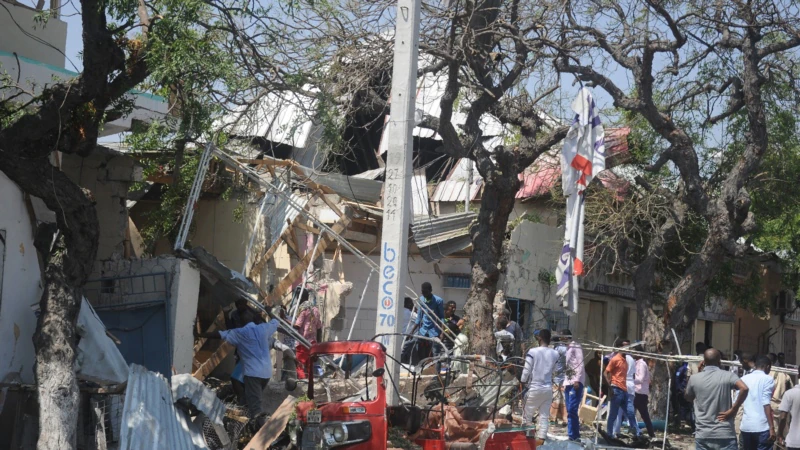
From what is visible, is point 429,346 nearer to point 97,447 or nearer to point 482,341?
point 482,341

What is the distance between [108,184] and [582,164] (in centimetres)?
722

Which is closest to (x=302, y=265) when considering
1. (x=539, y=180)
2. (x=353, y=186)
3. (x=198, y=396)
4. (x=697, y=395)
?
(x=353, y=186)

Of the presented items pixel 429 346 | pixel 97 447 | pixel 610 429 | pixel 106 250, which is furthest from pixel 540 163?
pixel 97 447

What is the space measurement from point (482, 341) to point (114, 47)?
24.8 feet

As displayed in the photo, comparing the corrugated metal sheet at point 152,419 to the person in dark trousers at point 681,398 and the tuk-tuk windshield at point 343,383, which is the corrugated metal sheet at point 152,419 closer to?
the tuk-tuk windshield at point 343,383

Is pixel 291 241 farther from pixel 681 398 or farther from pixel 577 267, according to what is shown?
pixel 681 398

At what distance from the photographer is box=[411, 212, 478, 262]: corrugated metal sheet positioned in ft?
54.0

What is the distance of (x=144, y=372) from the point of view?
988cm

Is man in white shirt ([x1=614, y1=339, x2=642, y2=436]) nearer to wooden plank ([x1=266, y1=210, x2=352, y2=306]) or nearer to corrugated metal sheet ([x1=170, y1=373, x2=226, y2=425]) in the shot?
wooden plank ([x1=266, y1=210, x2=352, y2=306])

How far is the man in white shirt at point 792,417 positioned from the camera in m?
10.0

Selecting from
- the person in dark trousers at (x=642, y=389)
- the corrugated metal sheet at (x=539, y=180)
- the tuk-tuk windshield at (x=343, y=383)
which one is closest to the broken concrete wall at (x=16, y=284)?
the tuk-tuk windshield at (x=343, y=383)

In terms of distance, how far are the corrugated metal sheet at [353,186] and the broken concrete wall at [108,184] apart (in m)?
3.35

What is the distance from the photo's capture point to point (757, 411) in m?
10.4

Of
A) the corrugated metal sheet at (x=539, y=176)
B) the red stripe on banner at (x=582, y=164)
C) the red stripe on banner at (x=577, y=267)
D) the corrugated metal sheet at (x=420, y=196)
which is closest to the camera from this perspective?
the red stripe on banner at (x=577, y=267)
